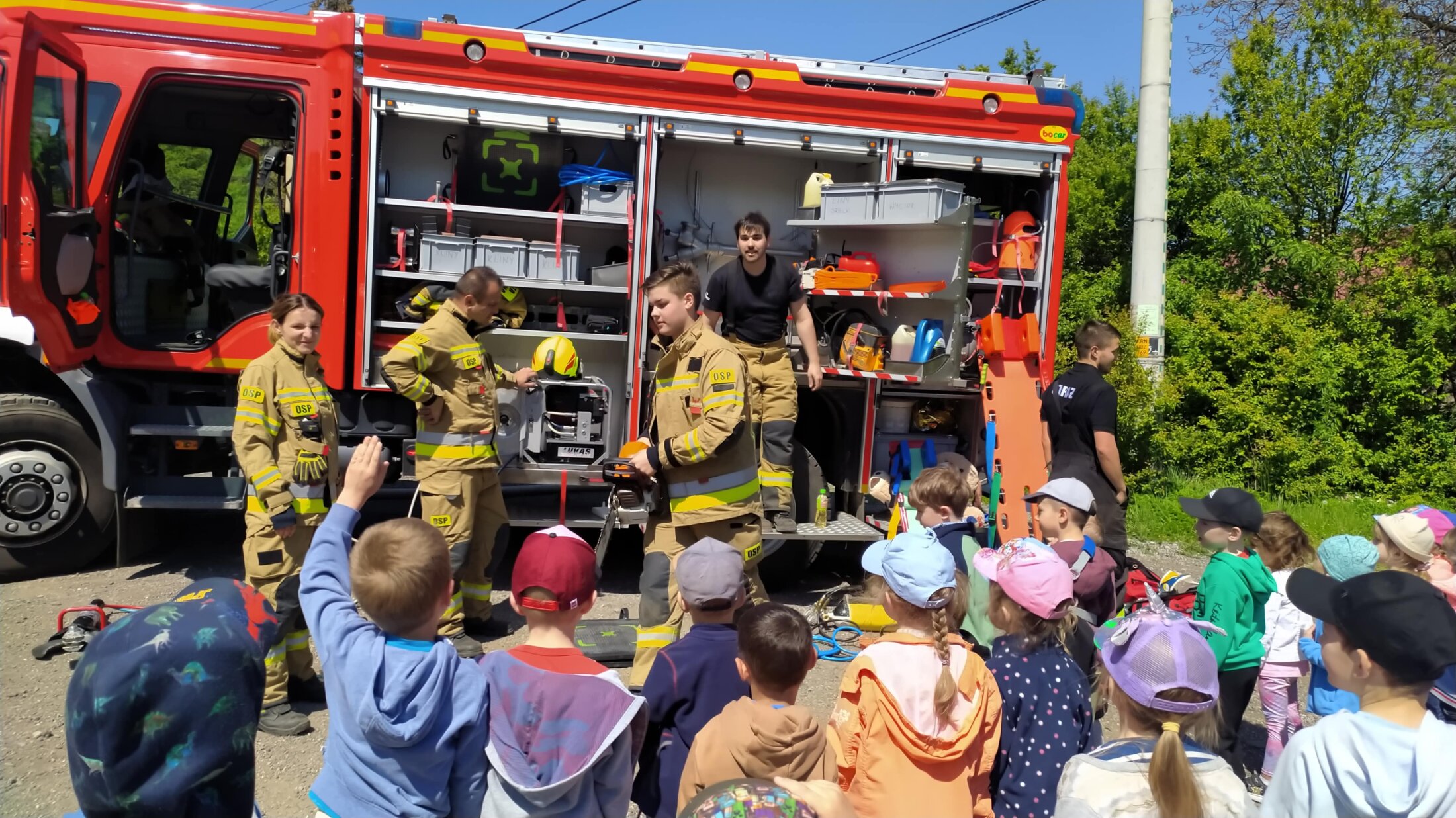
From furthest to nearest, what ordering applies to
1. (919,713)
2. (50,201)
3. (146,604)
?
(50,201) → (146,604) → (919,713)

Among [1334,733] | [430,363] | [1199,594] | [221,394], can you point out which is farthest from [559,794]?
[221,394]

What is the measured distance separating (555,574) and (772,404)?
349 cm

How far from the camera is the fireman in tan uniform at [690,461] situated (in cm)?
394

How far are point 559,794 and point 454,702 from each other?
0.93 feet

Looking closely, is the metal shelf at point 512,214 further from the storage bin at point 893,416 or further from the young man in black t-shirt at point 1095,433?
the young man in black t-shirt at point 1095,433

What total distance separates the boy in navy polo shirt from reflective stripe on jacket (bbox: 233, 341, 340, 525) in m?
2.26

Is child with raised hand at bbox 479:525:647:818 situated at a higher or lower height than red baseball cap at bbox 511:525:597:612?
lower

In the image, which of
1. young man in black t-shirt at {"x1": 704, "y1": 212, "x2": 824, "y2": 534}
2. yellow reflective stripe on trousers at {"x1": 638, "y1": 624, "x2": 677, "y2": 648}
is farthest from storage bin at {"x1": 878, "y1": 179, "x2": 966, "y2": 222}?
yellow reflective stripe on trousers at {"x1": 638, "y1": 624, "x2": 677, "y2": 648}

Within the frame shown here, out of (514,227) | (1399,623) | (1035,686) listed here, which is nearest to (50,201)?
(514,227)

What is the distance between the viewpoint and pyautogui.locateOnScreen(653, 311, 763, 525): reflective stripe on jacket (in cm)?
393

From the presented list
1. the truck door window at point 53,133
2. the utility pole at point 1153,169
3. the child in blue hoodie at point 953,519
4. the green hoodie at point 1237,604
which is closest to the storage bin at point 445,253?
the truck door window at point 53,133

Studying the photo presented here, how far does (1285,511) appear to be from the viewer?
8.29 m

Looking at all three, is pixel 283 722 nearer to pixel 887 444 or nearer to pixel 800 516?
pixel 800 516

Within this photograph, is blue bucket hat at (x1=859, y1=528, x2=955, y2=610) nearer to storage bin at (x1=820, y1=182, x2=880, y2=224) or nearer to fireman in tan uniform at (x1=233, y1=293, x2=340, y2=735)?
fireman in tan uniform at (x1=233, y1=293, x2=340, y2=735)
